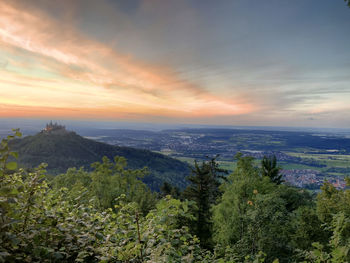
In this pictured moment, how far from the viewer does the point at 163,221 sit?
12.0 feet

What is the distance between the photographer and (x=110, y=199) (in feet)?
75.6

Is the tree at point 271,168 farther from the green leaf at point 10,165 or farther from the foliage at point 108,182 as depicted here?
the green leaf at point 10,165

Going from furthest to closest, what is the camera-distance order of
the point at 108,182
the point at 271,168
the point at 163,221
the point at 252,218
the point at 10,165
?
1. the point at 271,168
2. the point at 108,182
3. the point at 252,218
4. the point at 163,221
5. the point at 10,165

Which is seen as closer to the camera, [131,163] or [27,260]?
[27,260]

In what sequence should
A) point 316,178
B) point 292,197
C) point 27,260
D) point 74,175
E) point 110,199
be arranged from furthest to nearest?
point 316,178
point 292,197
point 74,175
point 110,199
point 27,260

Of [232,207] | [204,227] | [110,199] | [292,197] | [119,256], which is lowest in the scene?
[204,227]

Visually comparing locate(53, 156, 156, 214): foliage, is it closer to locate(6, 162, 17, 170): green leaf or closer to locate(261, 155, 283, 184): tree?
locate(6, 162, 17, 170): green leaf

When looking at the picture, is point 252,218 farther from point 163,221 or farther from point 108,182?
point 108,182

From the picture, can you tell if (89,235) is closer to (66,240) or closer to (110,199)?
(66,240)

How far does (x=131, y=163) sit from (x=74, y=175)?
171m

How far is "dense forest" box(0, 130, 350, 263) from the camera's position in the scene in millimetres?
2793

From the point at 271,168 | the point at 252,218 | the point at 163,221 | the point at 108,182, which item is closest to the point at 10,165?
the point at 163,221

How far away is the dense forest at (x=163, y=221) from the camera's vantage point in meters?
2.79

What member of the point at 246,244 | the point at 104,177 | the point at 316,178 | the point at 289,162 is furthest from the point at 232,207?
the point at 289,162
